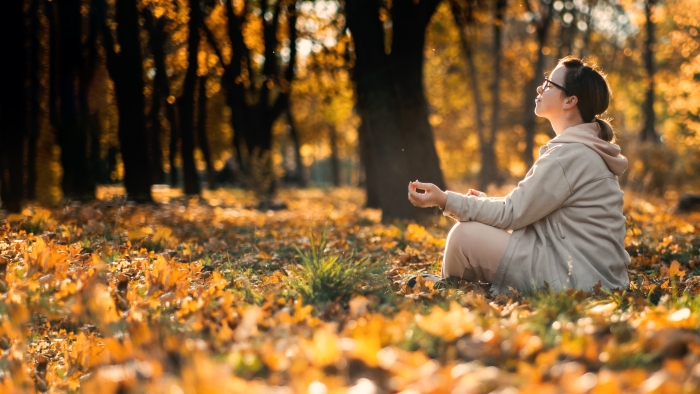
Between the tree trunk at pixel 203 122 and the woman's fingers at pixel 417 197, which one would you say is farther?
the tree trunk at pixel 203 122

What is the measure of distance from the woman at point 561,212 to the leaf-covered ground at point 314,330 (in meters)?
0.19

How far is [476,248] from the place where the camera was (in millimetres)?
3621

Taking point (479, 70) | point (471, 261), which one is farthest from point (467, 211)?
point (479, 70)

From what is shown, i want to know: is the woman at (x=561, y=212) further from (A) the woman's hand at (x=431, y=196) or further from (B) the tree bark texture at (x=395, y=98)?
(B) the tree bark texture at (x=395, y=98)

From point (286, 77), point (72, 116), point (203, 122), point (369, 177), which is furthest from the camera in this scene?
point (203, 122)

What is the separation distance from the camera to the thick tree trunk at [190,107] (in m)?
14.0

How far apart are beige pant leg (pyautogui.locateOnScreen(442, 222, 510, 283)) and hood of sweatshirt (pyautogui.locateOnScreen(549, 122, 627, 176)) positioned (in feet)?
2.09

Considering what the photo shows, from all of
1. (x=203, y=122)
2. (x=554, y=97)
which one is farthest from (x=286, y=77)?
(x=554, y=97)

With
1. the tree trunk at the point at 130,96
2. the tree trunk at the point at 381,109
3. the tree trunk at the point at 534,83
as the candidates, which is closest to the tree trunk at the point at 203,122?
the tree trunk at the point at 130,96

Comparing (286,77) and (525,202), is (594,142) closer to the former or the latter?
(525,202)

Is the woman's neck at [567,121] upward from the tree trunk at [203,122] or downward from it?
downward

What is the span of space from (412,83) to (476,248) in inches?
242

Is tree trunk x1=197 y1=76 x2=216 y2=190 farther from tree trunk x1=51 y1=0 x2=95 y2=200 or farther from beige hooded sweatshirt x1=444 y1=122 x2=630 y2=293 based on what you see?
beige hooded sweatshirt x1=444 y1=122 x2=630 y2=293

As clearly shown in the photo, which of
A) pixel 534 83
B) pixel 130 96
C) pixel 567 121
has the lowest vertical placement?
pixel 567 121
